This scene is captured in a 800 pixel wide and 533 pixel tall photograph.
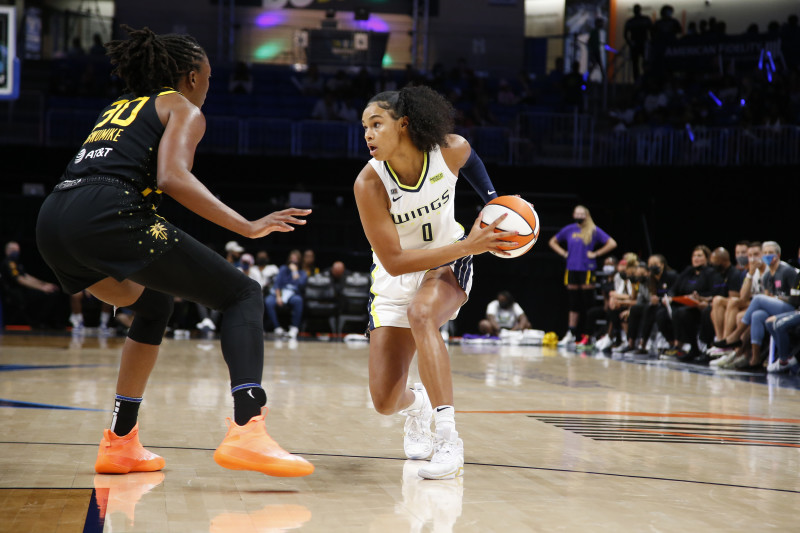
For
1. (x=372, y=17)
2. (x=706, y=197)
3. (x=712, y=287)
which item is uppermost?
(x=372, y=17)

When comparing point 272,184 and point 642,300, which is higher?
point 272,184

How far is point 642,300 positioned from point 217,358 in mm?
5452

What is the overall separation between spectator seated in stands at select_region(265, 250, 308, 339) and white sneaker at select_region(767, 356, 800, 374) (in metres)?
7.33

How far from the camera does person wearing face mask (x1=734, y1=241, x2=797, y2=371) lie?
8617 millimetres

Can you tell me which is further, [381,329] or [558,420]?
[558,420]

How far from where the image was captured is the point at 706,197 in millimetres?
13734

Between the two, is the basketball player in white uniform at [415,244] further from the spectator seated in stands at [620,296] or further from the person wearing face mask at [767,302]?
the spectator seated in stands at [620,296]

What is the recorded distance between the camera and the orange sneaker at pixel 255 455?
2861 millimetres

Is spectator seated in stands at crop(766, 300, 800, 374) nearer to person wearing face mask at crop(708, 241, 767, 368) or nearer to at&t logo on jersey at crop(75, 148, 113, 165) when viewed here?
person wearing face mask at crop(708, 241, 767, 368)

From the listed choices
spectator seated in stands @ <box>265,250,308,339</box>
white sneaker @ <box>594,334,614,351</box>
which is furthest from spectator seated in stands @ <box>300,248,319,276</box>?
white sneaker @ <box>594,334,614,351</box>

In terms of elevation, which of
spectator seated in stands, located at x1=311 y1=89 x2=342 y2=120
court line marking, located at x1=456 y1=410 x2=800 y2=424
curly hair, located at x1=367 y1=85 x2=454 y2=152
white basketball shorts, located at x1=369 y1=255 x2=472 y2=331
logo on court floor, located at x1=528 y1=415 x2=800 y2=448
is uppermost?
spectator seated in stands, located at x1=311 y1=89 x2=342 y2=120

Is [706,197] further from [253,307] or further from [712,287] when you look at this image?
[253,307]

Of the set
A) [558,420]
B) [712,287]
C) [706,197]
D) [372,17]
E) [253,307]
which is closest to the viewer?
[253,307]

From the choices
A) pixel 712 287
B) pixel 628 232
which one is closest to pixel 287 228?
pixel 712 287
